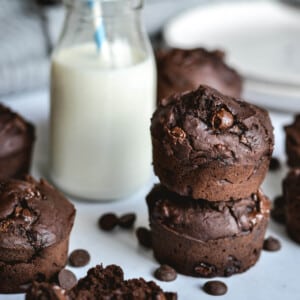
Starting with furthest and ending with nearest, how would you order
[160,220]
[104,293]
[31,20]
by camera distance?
1. [31,20]
2. [160,220]
3. [104,293]


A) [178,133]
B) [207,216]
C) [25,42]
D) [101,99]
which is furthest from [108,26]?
[25,42]

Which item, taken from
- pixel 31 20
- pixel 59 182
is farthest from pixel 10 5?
pixel 59 182

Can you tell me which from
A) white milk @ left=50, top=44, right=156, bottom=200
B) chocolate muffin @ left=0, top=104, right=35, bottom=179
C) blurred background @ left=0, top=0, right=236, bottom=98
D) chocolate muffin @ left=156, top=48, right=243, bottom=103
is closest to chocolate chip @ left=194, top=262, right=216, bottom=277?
white milk @ left=50, top=44, right=156, bottom=200

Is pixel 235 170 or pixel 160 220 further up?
pixel 235 170

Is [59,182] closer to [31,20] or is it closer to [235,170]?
[235,170]

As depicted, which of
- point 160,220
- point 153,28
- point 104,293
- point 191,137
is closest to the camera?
point 104,293

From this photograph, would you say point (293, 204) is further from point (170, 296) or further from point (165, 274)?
point (170, 296)

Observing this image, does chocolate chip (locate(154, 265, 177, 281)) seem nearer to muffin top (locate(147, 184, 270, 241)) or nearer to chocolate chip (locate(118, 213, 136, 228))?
muffin top (locate(147, 184, 270, 241))
